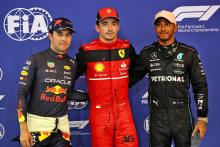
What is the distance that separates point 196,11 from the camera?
2.96m

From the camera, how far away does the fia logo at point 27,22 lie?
2.94m

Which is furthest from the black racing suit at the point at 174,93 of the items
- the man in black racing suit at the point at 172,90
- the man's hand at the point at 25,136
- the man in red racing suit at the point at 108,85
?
the man's hand at the point at 25,136

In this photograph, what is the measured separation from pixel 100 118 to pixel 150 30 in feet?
3.28

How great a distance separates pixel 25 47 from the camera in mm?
2977

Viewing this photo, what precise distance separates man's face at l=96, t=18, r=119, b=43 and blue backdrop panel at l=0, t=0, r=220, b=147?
0.46 metres

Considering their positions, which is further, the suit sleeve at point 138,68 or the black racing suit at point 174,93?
the suit sleeve at point 138,68

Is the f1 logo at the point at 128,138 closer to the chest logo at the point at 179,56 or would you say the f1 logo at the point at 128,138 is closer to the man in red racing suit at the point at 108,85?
the man in red racing suit at the point at 108,85

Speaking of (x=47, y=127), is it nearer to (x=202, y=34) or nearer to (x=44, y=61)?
(x=44, y=61)

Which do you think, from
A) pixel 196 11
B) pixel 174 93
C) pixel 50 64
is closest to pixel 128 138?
pixel 174 93

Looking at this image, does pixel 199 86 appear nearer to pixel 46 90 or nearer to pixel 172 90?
pixel 172 90

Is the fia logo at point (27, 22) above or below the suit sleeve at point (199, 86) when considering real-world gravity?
above

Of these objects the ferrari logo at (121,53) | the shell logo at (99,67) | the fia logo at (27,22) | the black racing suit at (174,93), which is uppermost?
the fia logo at (27,22)

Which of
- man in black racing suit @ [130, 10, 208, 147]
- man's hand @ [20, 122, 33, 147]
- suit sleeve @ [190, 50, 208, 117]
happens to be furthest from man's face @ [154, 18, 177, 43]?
man's hand @ [20, 122, 33, 147]

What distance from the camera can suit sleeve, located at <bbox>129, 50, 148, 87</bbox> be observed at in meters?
2.54
